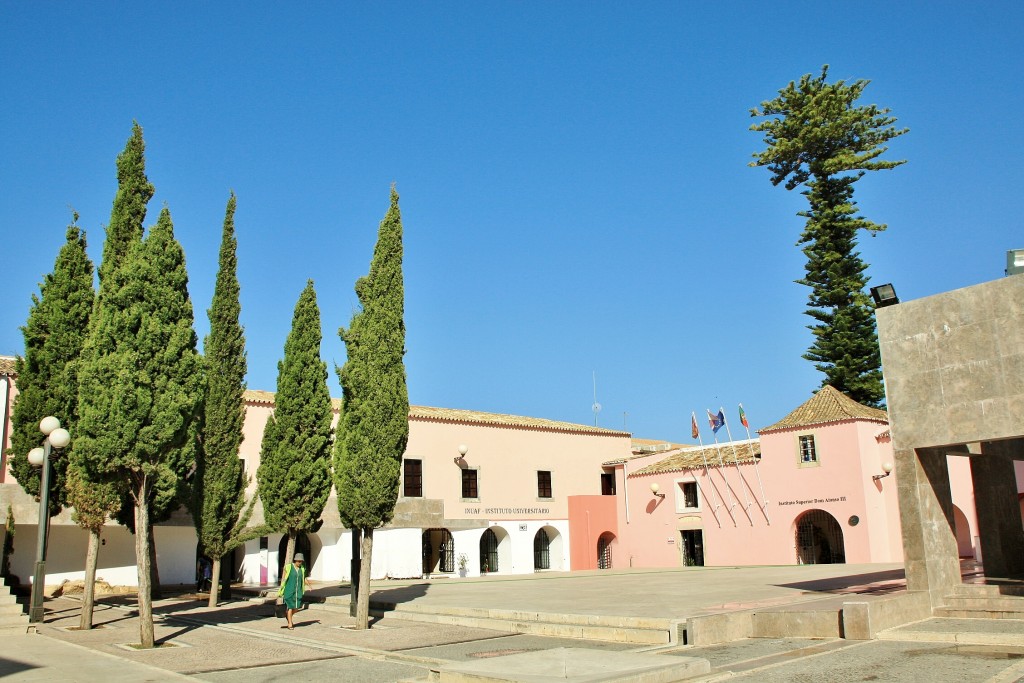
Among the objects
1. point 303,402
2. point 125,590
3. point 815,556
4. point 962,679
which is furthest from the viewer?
point 815,556

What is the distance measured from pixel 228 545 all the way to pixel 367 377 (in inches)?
270

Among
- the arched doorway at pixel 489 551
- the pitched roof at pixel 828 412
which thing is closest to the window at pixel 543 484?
the arched doorway at pixel 489 551

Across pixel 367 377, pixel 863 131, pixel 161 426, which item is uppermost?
pixel 863 131

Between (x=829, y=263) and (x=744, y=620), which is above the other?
(x=829, y=263)

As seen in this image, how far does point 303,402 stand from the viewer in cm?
1773

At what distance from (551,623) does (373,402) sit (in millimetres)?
4598

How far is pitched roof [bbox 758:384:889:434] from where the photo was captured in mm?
28109

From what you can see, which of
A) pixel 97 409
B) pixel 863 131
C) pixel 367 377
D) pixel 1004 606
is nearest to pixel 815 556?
pixel 863 131

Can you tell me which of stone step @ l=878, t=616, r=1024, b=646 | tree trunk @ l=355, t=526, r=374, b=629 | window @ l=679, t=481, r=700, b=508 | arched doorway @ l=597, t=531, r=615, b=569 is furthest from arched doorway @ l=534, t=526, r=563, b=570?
stone step @ l=878, t=616, r=1024, b=646

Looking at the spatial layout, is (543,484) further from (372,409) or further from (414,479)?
(372,409)

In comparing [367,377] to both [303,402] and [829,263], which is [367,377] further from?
[829,263]

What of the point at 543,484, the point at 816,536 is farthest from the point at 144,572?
the point at 543,484

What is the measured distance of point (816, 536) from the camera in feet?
97.4

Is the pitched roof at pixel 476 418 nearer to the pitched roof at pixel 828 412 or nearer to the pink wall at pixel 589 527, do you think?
the pink wall at pixel 589 527
